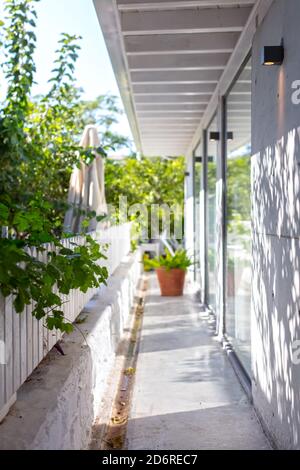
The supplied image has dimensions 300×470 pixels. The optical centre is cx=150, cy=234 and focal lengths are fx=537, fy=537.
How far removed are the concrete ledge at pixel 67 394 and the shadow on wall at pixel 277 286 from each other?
45.1 inches

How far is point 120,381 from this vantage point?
15.6 feet

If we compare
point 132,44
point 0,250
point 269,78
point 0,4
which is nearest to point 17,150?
point 132,44

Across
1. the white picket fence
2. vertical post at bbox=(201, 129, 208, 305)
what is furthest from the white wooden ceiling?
the white picket fence

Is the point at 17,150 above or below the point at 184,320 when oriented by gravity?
above

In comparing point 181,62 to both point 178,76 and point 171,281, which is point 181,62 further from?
point 171,281

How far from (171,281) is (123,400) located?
5391 mm

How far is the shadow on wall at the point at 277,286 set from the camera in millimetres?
2764

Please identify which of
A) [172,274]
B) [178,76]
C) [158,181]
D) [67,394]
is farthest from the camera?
[158,181]

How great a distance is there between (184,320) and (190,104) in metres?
2.93

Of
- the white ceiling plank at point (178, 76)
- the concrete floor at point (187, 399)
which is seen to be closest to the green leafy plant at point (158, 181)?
the white ceiling plank at point (178, 76)

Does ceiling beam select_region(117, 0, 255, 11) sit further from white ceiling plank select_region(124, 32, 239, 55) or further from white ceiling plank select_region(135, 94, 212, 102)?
white ceiling plank select_region(135, 94, 212, 102)

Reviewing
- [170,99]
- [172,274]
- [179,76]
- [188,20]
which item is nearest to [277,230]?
[188,20]

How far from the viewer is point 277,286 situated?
318 cm

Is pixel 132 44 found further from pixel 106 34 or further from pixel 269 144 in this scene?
pixel 269 144
